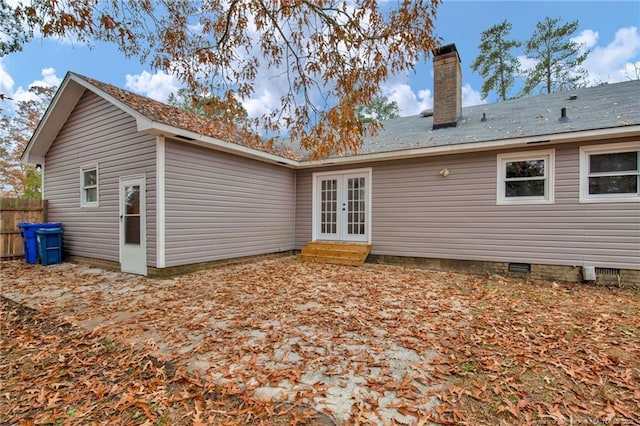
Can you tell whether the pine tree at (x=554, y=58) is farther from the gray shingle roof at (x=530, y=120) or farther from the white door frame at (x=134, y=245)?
the white door frame at (x=134, y=245)

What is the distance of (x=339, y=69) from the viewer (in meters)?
4.41

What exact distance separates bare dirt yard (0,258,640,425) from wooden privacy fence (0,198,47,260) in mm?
4183

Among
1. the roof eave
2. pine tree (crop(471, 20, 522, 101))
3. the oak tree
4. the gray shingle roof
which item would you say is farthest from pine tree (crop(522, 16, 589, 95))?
the roof eave

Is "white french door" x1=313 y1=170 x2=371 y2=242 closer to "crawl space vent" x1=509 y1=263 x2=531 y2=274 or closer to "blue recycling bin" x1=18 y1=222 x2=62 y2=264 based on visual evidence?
"crawl space vent" x1=509 y1=263 x2=531 y2=274

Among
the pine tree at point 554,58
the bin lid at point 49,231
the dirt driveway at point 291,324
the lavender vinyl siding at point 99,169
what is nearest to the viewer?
the dirt driveway at point 291,324

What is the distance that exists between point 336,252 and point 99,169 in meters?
6.08

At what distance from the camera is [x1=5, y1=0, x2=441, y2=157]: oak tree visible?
393 cm

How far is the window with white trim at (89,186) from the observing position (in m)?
7.38

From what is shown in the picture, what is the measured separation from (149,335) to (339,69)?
4171 millimetres

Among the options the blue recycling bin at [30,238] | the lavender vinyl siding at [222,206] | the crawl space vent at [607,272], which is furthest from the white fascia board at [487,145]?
the blue recycling bin at [30,238]

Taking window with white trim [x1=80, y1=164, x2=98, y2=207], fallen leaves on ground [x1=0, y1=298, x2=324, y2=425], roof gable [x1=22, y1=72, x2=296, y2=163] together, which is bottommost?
fallen leaves on ground [x1=0, y1=298, x2=324, y2=425]

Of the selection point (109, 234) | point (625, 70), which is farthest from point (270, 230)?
point (625, 70)

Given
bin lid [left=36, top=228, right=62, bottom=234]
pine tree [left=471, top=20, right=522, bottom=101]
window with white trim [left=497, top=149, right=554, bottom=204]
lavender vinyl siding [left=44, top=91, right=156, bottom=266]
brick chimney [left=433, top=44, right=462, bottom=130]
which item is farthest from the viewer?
pine tree [left=471, top=20, right=522, bottom=101]

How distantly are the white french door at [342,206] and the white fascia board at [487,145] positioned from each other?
1.66ft
